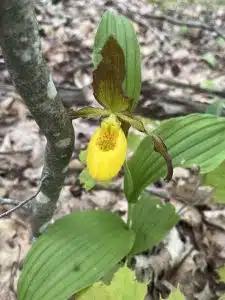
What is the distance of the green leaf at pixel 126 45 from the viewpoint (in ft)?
5.43

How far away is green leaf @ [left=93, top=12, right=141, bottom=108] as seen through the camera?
5.43ft

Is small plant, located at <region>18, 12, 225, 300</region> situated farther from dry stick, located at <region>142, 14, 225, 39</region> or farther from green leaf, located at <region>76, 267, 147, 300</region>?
dry stick, located at <region>142, 14, 225, 39</region>

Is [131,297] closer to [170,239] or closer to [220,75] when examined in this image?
[170,239]

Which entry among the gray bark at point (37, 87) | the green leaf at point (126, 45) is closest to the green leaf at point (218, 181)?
the green leaf at point (126, 45)

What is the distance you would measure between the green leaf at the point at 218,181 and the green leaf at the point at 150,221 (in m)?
0.22

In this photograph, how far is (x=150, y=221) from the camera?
6.08ft

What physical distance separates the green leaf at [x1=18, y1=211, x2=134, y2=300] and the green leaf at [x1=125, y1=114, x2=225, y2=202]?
263mm

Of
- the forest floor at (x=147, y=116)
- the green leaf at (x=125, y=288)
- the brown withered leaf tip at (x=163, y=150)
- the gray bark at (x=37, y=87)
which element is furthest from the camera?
the forest floor at (x=147, y=116)

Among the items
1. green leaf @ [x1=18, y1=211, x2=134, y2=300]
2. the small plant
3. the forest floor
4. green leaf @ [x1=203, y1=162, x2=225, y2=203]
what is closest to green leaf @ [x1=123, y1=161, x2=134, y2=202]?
the small plant

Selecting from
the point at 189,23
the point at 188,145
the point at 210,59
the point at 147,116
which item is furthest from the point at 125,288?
the point at 189,23

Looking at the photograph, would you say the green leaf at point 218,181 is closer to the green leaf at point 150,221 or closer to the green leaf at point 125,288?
the green leaf at point 150,221

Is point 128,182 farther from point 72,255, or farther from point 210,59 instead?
point 210,59

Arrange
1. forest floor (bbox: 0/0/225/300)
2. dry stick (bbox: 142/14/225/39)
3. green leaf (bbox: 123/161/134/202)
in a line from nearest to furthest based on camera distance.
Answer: green leaf (bbox: 123/161/134/202)
forest floor (bbox: 0/0/225/300)
dry stick (bbox: 142/14/225/39)

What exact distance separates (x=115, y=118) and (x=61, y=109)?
0.35 m
